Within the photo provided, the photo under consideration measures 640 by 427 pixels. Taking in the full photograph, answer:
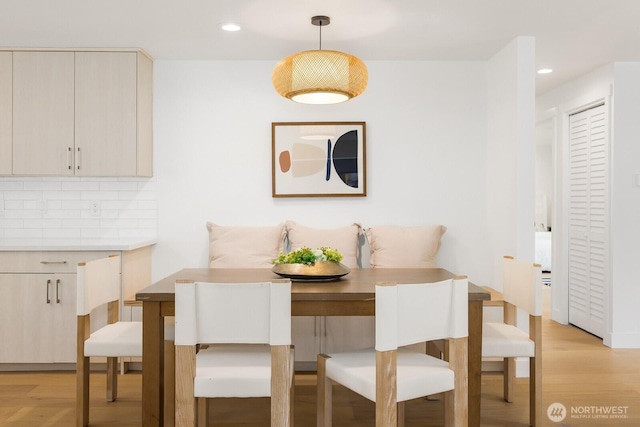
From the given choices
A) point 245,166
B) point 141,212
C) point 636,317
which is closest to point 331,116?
point 245,166

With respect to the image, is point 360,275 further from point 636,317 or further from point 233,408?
point 636,317

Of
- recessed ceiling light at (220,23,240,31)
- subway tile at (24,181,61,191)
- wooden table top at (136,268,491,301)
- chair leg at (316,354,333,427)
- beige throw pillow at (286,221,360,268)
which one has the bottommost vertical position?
chair leg at (316,354,333,427)

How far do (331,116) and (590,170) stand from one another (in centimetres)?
240

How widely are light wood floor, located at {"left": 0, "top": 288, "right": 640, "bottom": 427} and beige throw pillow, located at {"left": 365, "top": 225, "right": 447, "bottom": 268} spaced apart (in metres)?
0.92

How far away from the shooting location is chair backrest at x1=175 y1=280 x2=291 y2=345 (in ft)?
7.12

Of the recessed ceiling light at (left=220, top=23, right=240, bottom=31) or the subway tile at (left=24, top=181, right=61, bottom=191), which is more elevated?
the recessed ceiling light at (left=220, top=23, right=240, bottom=31)

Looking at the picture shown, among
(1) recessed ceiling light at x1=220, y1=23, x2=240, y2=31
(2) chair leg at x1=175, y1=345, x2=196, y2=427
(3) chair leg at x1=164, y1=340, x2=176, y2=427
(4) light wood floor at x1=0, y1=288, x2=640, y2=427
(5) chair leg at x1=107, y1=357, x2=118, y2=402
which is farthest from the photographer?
(1) recessed ceiling light at x1=220, y1=23, x2=240, y2=31

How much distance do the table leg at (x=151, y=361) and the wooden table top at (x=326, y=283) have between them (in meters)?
0.08

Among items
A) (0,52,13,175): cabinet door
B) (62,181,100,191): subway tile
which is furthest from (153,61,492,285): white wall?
(0,52,13,175): cabinet door

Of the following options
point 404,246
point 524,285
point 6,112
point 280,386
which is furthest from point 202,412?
point 6,112

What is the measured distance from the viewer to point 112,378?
3258mm

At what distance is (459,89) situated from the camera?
14.5 ft

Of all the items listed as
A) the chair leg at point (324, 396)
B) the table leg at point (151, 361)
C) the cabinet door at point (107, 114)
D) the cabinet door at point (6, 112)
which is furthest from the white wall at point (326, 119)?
the chair leg at point (324, 396)

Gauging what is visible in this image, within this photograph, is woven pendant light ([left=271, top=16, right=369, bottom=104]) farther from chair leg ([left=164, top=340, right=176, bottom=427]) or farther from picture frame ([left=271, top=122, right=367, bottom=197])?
chair leg ([left=164, top=340, right=176, bottom=427])
